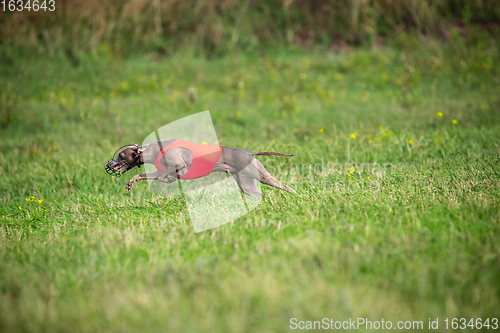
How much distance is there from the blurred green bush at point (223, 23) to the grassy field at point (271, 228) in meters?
5.95

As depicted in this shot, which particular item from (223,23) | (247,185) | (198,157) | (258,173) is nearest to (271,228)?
(258,173)

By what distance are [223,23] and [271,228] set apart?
1431 centimetres

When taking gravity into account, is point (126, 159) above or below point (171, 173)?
above

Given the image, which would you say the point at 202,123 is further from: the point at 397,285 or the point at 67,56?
the point at 67,56

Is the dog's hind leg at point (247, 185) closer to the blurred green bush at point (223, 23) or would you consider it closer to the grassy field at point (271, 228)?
the grassy field at point (271, 228)

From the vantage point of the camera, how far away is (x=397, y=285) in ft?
8.54

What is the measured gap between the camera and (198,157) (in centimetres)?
414

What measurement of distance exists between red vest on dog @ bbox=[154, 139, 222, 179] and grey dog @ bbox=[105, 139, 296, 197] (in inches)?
1.4

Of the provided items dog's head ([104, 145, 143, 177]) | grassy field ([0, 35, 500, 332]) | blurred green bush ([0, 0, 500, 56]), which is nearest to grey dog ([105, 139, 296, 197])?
dog's head ([104, 145, 143, 177])

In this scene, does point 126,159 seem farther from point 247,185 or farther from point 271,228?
point 271,228

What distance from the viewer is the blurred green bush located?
14.9m

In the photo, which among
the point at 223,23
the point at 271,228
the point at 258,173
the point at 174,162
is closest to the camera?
the point at 271,228

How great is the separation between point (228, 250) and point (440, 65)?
12.1 metres

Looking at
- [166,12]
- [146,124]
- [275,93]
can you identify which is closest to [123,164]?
[146,124]
